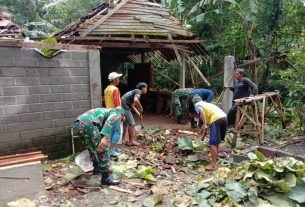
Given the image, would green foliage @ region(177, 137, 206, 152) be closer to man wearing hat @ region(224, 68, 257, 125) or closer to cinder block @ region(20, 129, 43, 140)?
man wearing hat @ region(224, 68, 257, 125)

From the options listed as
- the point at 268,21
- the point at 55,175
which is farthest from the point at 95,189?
the point at 268,21

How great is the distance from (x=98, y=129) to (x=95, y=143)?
0.77 ft

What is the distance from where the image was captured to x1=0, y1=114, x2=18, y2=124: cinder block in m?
5.46

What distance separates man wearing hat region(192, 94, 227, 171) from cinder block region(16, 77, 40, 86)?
325cm

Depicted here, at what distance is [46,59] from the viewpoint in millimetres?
5934

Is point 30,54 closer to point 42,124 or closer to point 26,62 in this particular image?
point 26,62

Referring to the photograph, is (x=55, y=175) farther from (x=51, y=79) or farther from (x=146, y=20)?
(x=146, y=20)

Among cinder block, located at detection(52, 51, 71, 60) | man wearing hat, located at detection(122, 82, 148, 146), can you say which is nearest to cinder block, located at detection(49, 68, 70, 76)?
cinder block, located at detection(52, 51, 71, 60)

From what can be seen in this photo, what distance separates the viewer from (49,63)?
598cm

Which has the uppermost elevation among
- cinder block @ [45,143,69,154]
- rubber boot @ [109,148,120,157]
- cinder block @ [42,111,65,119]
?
cinder block @ [42,111,65,119]

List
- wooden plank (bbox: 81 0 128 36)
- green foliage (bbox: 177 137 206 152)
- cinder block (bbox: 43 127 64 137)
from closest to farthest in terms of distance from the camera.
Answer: cinder block (bbox: 43 127 64 137)
green foliage (bbox: 177 137 206 152)
wooden plank (bbox: 81 0 128 36)

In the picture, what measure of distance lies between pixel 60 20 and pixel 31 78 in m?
17.0

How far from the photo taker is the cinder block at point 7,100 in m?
5.43

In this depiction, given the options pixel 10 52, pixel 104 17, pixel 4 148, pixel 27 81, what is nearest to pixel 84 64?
pixel 27 81
